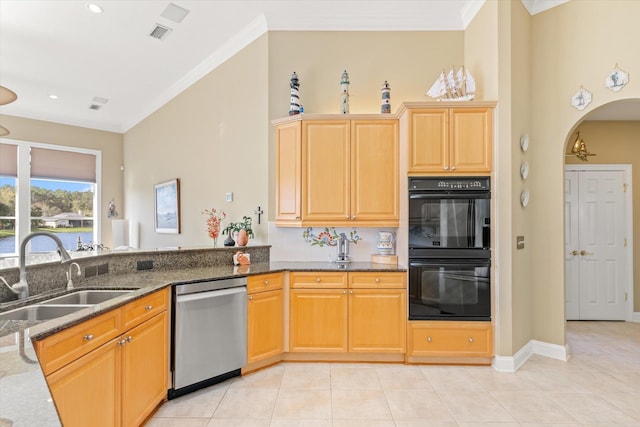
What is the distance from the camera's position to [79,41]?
4.04 metres

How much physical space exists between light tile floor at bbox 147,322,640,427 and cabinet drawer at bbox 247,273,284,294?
74 cm

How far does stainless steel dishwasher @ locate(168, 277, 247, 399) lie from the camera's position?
2518mm

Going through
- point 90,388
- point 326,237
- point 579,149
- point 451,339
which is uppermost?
point 579,149

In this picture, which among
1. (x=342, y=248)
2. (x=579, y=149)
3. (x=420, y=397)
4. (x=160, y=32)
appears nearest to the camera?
(x=420, y=397)

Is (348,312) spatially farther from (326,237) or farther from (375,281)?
(326,237)

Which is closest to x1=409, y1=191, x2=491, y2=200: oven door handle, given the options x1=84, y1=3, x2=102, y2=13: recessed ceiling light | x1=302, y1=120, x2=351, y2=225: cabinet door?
Answer: x1=302, y1=120, x2=351, y2=225: cabinet door

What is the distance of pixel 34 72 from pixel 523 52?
614 cm

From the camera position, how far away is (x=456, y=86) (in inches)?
132

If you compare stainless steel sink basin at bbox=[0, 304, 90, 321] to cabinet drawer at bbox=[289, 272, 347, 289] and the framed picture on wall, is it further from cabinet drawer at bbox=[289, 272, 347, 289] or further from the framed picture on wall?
the framed picture on wall

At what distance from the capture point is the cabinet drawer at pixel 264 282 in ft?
9.73

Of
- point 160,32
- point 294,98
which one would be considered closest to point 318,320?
point 294,98

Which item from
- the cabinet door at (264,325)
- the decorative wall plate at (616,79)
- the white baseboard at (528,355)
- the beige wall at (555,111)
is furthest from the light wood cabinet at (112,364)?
the decorative wall plate at (616,79)

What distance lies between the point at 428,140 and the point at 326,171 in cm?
104

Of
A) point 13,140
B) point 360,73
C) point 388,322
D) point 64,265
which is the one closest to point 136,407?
point 64,265
